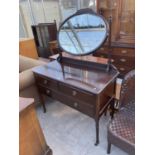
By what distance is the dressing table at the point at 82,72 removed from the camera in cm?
124

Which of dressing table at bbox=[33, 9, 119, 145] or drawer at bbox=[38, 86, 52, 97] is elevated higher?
dressing table at bbox=[33, 9, 119, 145]

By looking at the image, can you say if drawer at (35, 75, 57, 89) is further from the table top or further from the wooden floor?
the wooden floor

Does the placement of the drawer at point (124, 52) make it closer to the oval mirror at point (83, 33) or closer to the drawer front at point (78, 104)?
the oval mirror at point (83, 33)

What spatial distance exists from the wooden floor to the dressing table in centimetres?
12

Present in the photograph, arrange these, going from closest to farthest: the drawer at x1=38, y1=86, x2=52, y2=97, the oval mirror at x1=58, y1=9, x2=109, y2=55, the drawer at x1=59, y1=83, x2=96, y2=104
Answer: the drawer at x1=59, y1=83, x2=96, y2=104 < the oval mirror at x1=58, y1=9, x2=109, y2=55 < the drawer at x1=38, y1=86, x2=52, y2=97

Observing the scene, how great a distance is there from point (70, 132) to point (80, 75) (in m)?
0.75

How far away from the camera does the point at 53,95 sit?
161 centimetres

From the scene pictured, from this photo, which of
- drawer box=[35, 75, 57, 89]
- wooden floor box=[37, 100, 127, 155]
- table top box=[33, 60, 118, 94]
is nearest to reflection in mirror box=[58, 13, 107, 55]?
table top box=[33, 60, 118, 94]

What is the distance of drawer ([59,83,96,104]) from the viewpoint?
1196 millimetres

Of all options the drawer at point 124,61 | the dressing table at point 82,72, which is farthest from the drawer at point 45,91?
the drawer at point 124,61

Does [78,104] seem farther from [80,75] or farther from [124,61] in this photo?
[124,61]
